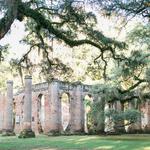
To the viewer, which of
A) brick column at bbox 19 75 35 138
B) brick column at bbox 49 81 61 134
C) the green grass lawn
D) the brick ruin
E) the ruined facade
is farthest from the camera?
brick column at bbox 49 81 61 134

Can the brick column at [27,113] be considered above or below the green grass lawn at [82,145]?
above

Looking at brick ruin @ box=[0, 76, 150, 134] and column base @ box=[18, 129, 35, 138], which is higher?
brick ruin @ box=[0, 76, 150, 134]

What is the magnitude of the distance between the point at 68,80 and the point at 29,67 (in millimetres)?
2007

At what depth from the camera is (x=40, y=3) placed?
16.0m

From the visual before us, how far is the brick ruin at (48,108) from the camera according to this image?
1453 inches

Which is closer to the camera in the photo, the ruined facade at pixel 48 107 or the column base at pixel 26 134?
the column base at pixel 26 134

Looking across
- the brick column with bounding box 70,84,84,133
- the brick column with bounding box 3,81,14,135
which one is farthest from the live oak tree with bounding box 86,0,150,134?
the brick column with bounding box 3,81,14,135

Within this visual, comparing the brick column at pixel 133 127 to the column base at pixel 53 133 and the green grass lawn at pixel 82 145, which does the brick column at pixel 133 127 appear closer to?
the column base at pixel 53 133

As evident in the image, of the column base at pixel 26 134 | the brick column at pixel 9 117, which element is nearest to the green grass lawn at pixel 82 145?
the column base at pixel 26 134

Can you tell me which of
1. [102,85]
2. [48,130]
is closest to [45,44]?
[102,85]

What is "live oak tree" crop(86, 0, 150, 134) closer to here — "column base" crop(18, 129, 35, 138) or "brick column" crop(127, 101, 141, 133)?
"brick column" crop(127, 101, 141, 133)

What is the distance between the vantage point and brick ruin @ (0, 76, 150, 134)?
3690 centimetres

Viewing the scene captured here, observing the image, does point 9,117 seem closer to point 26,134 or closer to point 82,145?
point 26,134

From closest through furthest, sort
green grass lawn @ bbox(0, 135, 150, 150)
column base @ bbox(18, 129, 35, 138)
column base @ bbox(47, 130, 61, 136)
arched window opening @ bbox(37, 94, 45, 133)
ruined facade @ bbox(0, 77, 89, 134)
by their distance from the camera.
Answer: green grass lawn @ bbox(0, 135, 150, 150) → column base @ bbox(18, 129, 35, 138) → ruined facade @ bbox(0, 77, 89, 134) → column base @ bbox(47, 130, 61, 136) → arched window opening @ bbox(37, 94, 45, 133)
